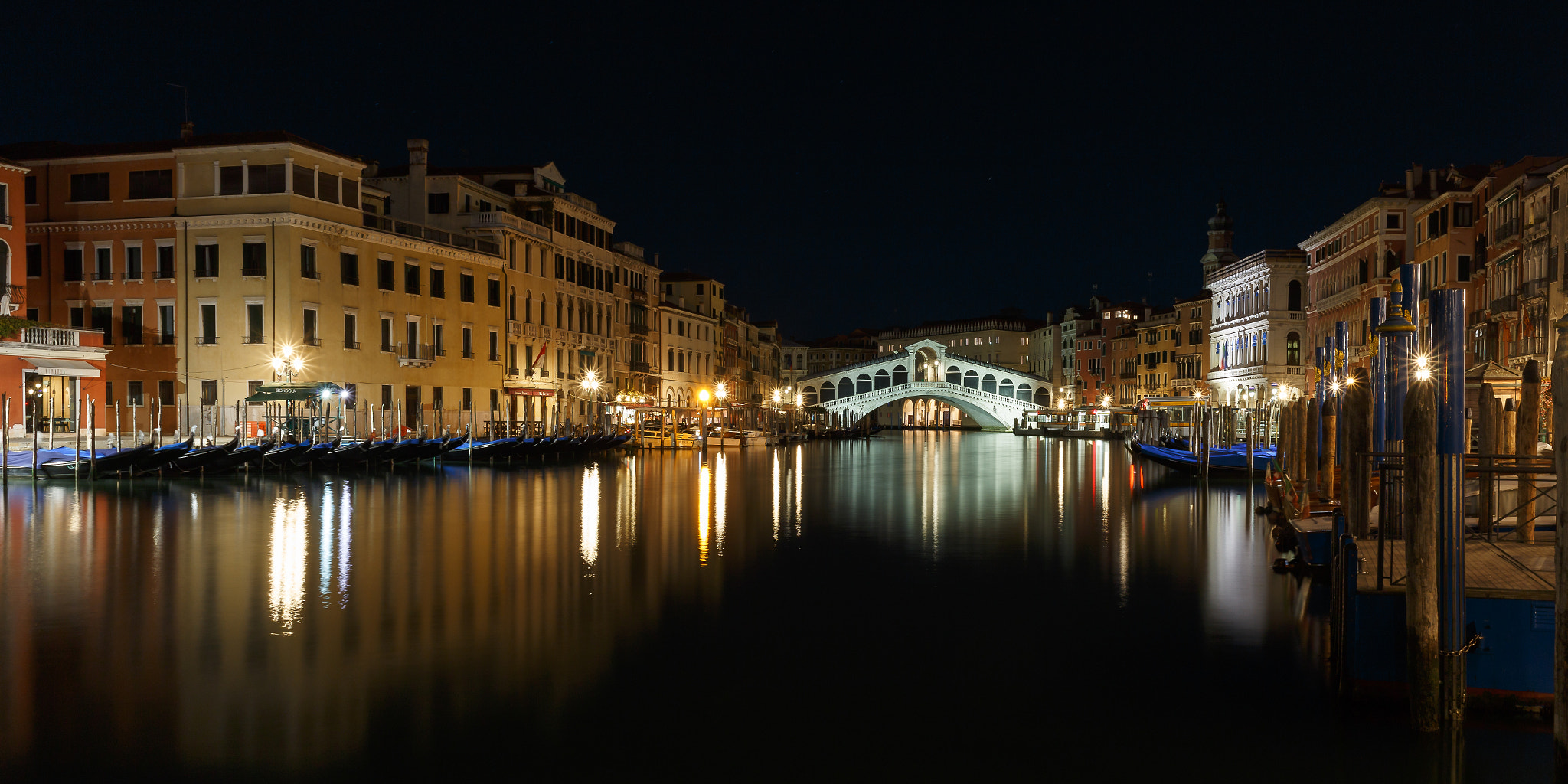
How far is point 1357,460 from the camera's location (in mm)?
9531

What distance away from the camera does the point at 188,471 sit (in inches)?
929

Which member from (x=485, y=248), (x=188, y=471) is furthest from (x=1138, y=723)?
(x=485, y=248)

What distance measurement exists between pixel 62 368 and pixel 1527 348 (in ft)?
106

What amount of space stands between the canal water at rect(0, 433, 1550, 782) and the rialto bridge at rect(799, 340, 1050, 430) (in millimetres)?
61673

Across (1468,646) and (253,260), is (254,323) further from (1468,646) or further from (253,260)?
(1468,646)

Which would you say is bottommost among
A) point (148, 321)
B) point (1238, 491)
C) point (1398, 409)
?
point (1238, 491)

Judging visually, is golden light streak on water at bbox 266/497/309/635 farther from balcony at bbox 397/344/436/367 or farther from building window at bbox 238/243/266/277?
balcony at bbox 397/344/436/367

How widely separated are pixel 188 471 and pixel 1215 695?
2186cm

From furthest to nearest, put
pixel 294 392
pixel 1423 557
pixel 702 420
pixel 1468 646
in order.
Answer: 1. pixel 702 420
2. pixel 294 392
3. pixel 1468 646
4. pixel 1423 557

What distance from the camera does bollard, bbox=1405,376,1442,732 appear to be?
6.19m

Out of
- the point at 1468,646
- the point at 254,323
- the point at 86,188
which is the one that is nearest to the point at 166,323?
the point at 254,323

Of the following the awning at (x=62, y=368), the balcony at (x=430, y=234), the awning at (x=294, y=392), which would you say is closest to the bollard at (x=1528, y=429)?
the awning at (x=294, y=392)

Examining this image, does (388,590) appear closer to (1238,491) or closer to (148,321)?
(1238,491)

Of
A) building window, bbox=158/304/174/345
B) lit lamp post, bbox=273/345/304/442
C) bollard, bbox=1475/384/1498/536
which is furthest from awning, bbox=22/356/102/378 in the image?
bollard, bbox=1475/384/1498/536
